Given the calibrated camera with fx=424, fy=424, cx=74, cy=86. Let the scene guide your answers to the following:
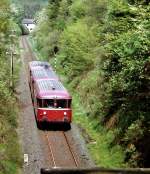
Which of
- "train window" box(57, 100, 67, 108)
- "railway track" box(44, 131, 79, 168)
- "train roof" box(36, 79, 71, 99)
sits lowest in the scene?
"railway track" box(44, 131, 79, 168)

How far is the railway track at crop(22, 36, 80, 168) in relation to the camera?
20.5 meters

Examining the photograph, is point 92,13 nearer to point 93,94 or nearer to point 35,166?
point 93,94

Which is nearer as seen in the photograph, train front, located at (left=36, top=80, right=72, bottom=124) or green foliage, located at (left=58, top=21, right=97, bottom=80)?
train front, located at (left=36, top=80, right=72, bottom=124)

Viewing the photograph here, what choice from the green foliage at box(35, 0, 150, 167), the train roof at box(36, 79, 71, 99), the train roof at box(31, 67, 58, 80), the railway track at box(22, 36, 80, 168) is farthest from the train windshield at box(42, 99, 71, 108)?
the train roof at box(31, 67, 58, 80)

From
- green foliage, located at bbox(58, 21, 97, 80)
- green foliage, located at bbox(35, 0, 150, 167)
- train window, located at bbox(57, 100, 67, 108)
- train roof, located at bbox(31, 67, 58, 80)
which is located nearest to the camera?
green foliage, located at bbox(35, 0, 150, 167)

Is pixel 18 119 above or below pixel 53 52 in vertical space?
above

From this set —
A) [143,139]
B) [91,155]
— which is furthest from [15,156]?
[143,139]

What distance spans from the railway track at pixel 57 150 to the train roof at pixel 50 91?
7.45 ft

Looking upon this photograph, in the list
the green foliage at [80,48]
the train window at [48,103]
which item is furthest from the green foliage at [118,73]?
the train window at [48,103]

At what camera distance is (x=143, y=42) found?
17328mm

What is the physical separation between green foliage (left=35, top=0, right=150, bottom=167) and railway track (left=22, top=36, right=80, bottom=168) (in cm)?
146

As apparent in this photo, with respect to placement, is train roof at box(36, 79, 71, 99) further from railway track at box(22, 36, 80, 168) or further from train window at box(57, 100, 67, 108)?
railway track at box(22, 36, 80, 168)

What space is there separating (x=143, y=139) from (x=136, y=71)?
9.84ft

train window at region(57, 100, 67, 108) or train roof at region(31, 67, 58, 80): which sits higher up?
train window at region(57, 100, 67, 108)
